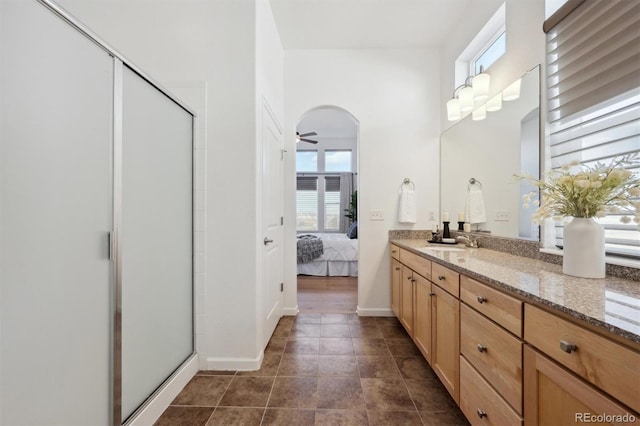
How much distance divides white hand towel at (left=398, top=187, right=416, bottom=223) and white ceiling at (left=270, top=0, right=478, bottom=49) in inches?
63.6

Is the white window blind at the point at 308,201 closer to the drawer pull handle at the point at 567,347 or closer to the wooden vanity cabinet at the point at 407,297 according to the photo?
the wooden vanity cabinet at the point at 407,297

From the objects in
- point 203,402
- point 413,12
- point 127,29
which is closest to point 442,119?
point 413,12

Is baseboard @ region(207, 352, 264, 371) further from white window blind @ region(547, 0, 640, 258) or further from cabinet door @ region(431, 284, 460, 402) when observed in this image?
white window blind @ region(547, 0, 640, 258)

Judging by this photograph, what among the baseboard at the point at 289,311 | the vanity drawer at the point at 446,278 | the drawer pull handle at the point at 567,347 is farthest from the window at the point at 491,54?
the baseboard at the point at 289,311

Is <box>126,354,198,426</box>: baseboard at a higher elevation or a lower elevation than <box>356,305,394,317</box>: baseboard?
higher

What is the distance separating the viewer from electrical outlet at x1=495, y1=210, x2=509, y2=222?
6.19ft

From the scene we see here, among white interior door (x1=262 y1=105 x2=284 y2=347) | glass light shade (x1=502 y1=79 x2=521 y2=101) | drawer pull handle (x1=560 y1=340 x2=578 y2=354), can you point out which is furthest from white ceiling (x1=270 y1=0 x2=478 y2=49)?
drawer pull handle (x1=560 y1=340 x2=578 y2=354)

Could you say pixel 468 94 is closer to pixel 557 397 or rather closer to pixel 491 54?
pixel 491 54

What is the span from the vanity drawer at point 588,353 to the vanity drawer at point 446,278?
19.4 inches

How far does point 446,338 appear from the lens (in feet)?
4.94

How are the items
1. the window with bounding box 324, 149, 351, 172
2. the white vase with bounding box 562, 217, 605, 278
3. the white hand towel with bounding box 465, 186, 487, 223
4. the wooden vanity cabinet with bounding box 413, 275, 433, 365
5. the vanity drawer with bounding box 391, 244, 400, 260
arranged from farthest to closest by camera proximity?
the window with bounding box 324, 149, 351, 172, the vanity drawer with bounding box 391, 244, 400, 260, the white hand towel with bounding box 465, 186, 487, 223, the wooden vanity cabinet with bounding box 413, 275, 433, 365, the white vase with bounding box 562, 217, 605, 278

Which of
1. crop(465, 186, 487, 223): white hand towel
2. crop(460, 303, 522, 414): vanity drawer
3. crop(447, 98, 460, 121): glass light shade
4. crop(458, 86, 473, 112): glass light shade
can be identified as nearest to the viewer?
crop(460, 303, 522, 414): vanity drawer

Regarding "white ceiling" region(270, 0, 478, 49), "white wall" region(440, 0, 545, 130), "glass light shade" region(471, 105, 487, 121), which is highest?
"white ceiling" region(270, 0, 478, 49)

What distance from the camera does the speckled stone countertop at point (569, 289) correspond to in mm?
659
